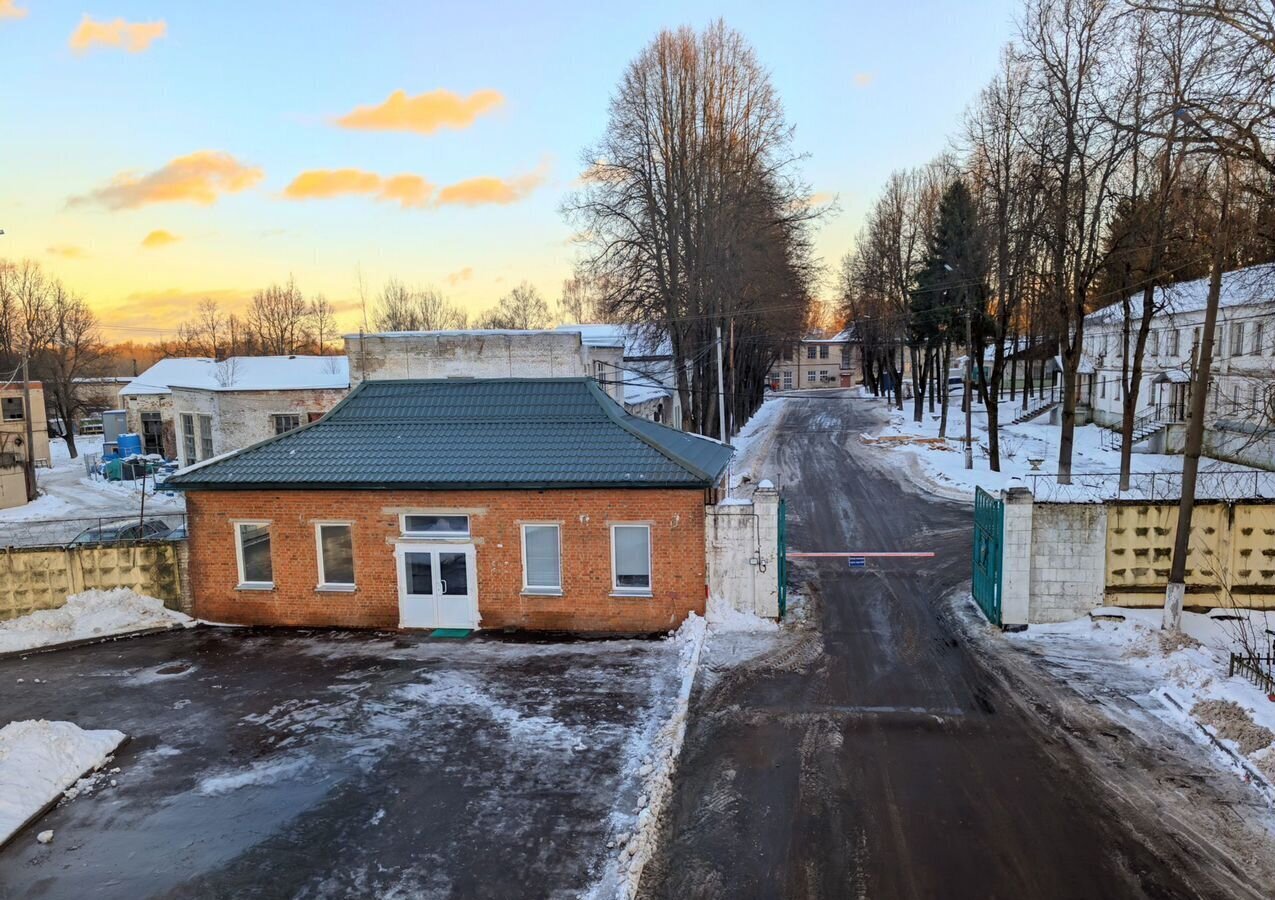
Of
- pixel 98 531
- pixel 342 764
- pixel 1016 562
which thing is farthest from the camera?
pixel 98 531

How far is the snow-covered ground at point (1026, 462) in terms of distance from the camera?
2355 centimetres

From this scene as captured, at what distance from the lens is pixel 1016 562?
14.0 m

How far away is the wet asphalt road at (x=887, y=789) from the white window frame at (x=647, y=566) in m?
2.62

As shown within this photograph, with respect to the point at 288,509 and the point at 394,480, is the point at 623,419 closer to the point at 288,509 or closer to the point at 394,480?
the point at 394,480

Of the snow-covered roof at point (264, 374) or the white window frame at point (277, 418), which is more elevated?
the snow-covered roof at point (264, 374)

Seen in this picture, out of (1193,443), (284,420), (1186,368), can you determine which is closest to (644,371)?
(284,420)

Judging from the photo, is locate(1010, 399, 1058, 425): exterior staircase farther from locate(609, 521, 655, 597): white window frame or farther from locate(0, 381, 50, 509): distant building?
locate(0, 381, 50, 509): distant building

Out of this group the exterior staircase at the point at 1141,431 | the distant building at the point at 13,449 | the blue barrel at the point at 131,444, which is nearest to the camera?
the exterior staircase at the point at 1141,431

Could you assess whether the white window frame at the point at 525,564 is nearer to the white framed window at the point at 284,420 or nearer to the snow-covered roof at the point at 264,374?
the snow-covered roof at the point at 264,374

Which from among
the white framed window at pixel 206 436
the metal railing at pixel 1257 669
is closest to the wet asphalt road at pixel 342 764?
the metal railing at pixel 1257 669

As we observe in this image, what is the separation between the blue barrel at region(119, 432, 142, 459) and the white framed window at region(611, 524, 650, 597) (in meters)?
36.9

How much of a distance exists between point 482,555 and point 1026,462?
2448 centimetres

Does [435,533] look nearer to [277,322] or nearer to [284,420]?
[284,420]

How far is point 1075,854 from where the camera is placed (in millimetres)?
7652
